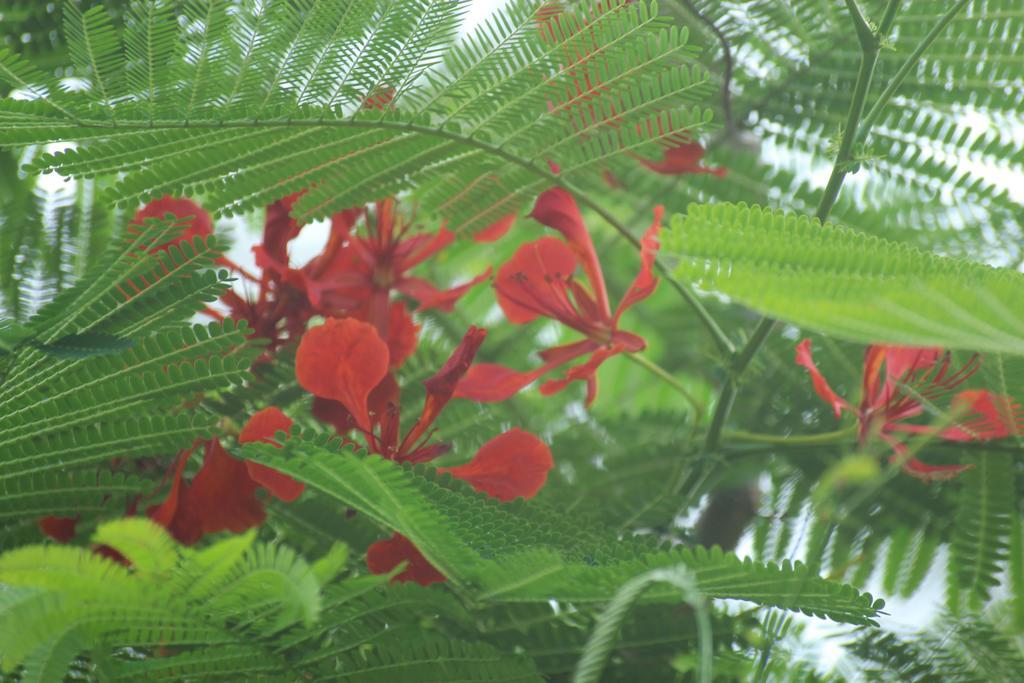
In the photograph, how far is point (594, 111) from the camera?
0.92 metres

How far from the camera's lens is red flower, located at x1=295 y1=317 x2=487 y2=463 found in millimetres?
860

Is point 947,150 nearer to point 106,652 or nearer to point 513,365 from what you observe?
point 513,365

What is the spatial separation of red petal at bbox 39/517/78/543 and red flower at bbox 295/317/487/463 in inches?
8.0

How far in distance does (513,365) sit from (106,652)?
2.60 feet

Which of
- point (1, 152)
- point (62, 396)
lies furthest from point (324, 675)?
point (1, 152)

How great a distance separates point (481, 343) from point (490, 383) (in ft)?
0.20

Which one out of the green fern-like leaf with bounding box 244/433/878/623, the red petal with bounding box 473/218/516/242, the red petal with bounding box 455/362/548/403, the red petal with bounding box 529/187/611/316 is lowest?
the green fern-like leaf with bounding box 244/433/878/623

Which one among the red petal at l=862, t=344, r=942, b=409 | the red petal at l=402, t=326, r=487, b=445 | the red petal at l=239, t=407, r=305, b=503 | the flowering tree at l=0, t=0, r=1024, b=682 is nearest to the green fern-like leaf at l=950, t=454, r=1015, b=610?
the flowering tree at l=0, t=0, r=1024, b=682

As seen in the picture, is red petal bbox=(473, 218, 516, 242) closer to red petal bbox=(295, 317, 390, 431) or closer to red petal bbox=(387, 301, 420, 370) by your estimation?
red petal bbox=(387, 301, 420, 370)

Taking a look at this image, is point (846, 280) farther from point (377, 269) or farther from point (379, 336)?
point (377, 269)

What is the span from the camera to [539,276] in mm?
1060

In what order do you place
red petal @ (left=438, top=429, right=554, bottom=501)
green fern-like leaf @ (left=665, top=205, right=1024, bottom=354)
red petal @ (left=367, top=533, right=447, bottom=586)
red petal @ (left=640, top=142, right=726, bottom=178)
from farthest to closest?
red petal @ (left=640, top=142, right=726, bottom=178), red petal @ (left=438, top=429, right=554, bottom=501), red petal @ (left=367, top=533, right=447, bottom=586), green fern-like leaf @ (left=665, top=205, right=1024, bottom=354)

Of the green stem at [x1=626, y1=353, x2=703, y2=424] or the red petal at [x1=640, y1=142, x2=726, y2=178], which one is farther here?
the red petal at [x1=640, y1=142, x2=726, y2=178]

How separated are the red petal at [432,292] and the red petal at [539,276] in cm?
4
